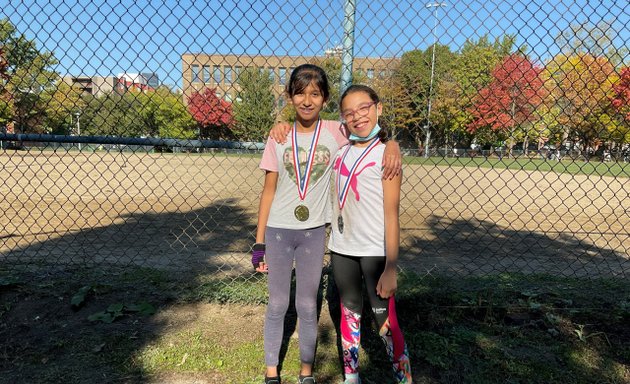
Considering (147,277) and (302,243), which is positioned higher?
(302,243)

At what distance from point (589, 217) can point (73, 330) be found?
854 cm

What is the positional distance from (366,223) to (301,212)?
1.18ft

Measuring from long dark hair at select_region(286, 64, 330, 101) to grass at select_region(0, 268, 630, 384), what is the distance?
1.72 metres

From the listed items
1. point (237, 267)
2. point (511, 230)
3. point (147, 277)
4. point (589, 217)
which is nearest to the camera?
point (147, 277)

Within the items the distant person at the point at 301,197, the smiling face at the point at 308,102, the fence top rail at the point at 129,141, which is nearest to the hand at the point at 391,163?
the distant person at the point at 301,197

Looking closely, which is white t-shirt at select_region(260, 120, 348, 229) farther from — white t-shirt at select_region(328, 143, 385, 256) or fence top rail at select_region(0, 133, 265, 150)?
fence top rail at select_region(0, 133, 265, 150)

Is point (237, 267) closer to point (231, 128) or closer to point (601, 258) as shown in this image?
point (231, 128)

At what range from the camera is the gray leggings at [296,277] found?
2.32 metres

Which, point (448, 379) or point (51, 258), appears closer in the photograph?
point (448, 379)

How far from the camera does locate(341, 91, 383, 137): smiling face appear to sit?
2.19 meters

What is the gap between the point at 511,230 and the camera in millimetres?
6797

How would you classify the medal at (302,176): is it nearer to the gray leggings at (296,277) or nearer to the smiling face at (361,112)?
the gray leggings at (296,277)

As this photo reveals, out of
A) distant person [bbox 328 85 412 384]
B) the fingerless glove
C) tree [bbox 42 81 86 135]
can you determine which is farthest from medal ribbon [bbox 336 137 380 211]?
tree [bbox 42 81 86 135]

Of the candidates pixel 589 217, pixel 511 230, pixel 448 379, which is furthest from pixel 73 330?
pixel 589 217
